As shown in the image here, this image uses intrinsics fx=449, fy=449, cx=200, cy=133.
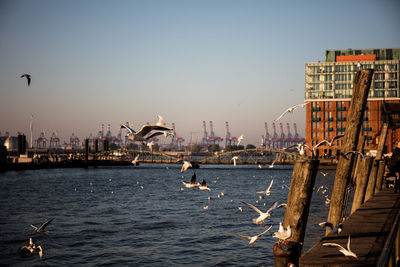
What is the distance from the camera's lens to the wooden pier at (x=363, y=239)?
8442 millimetres

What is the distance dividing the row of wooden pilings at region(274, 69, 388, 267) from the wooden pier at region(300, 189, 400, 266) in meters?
0.73

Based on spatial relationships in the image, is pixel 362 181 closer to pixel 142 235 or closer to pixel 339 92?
pixel 142 235

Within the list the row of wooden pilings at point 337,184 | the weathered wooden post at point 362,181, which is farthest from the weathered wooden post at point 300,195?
the weathered wooden post at point 362,181

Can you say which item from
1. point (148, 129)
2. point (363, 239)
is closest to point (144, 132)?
point (148, 129)

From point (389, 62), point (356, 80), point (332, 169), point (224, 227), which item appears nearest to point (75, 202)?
point (224, 227)

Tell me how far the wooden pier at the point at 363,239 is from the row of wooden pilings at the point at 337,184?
730 mm

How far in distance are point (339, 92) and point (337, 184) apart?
155 m

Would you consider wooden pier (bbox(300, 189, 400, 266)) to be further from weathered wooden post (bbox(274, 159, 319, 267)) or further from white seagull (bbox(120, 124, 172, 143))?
white seagull (bbox(120, 124, 172, 143))

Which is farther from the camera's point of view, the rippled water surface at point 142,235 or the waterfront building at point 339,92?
the waterfront building at point 339,92

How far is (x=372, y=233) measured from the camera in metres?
11.1

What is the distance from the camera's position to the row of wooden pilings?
23.5ft

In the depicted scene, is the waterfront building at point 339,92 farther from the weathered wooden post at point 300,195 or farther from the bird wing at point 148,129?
the weathered wooden post at point 300,195

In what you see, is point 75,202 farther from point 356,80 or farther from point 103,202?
point 356,80

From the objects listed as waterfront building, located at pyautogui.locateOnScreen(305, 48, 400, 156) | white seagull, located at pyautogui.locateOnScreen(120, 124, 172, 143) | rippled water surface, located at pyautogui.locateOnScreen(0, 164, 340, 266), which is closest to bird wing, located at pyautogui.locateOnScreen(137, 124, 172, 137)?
white seagull, located at pyautogui.locateOnScreen(120, 124, 172, 143)
